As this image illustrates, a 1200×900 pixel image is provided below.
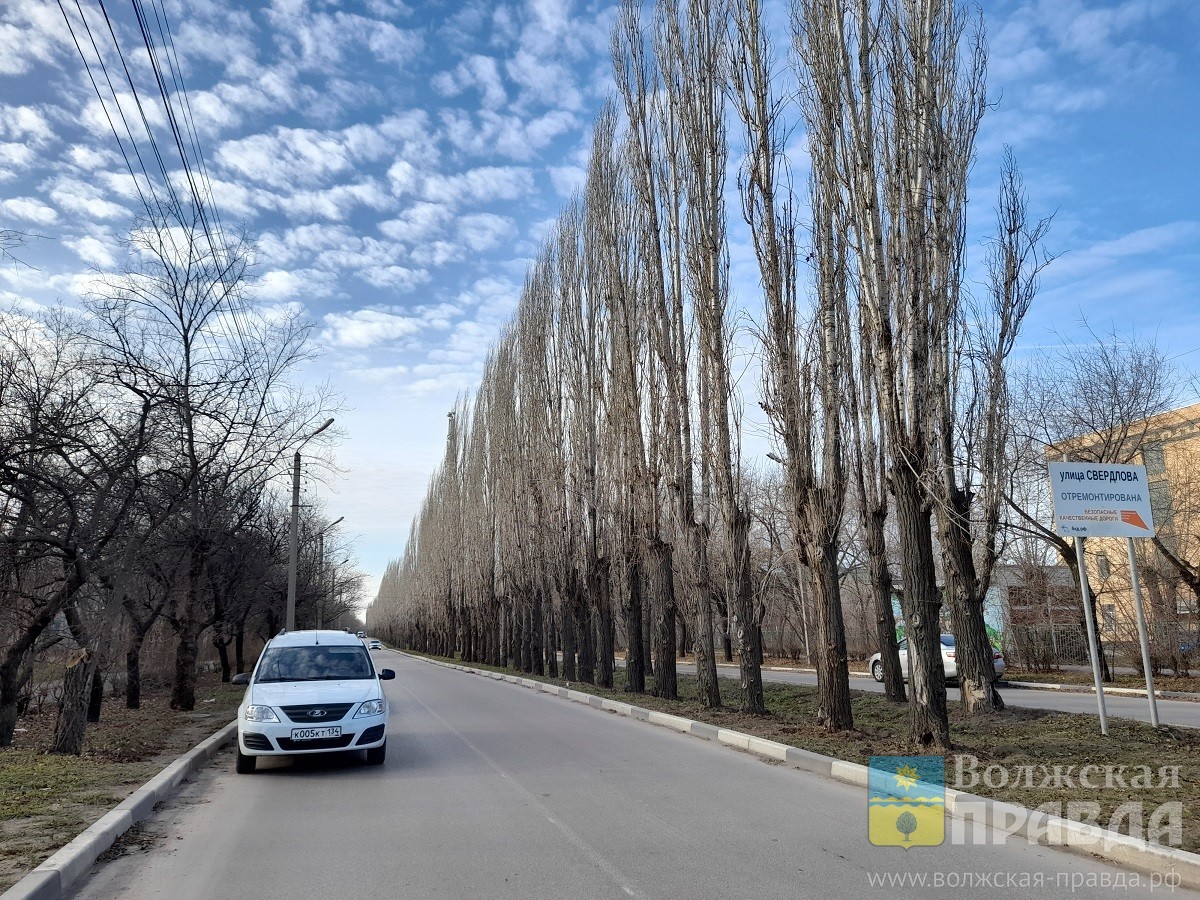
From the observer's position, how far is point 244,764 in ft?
32.8

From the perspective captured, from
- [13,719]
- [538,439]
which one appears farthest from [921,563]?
[538,439]

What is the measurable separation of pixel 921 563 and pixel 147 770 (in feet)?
30.5

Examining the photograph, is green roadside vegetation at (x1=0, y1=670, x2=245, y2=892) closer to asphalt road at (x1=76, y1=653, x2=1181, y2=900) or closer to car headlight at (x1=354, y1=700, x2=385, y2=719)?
asphalt road at (x1=76, y1=653, x2=1181, y2=900)

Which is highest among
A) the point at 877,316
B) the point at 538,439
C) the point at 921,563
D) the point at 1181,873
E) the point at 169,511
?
the point at 538,439

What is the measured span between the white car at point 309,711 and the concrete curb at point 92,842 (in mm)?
925

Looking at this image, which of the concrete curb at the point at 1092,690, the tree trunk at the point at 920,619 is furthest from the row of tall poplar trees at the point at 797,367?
the concrete curb at the point at 1092,690

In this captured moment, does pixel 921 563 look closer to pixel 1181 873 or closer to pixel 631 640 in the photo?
pixel 1181 873

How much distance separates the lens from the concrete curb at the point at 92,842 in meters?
5.07

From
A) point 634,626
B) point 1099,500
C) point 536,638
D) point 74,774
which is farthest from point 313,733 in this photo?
point 536,638

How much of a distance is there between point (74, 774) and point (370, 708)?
9.95ft

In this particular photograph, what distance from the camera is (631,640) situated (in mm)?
22172

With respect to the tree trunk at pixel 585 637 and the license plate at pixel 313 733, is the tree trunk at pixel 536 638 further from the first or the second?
the license plate at pixel 313 733

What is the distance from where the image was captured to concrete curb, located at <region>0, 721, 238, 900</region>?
507 centimetres

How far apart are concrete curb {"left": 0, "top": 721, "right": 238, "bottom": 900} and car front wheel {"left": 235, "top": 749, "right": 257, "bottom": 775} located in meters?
0.58
